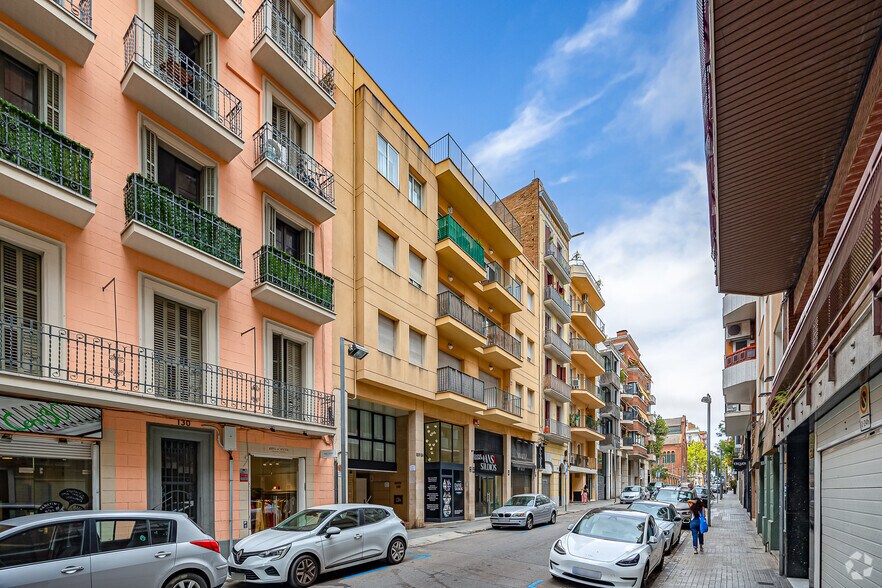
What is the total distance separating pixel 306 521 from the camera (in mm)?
11516

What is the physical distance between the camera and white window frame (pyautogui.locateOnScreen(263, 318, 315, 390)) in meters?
15.1

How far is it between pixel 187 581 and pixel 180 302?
6583 millimetres

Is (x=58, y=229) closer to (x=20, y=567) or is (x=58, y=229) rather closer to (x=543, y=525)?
(x=20, y=567)

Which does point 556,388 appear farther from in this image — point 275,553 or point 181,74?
point 181,74

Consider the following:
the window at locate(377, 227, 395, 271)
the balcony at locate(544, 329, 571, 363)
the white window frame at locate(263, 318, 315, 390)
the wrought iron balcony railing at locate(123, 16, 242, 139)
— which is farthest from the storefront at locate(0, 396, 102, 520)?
the balcony at locate(544, 329, 571, 363)

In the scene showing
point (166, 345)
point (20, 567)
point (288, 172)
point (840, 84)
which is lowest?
point (20, 567)

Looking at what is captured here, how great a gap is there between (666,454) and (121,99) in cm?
12866

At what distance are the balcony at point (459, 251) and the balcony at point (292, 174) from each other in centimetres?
718

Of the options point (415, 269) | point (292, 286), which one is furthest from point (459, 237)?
point (292, 286)

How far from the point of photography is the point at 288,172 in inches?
627

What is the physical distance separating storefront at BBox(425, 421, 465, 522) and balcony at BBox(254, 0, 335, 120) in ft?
44.1

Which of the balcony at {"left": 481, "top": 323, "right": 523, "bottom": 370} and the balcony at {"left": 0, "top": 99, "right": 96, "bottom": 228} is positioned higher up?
the balcony at {"left": 0, "top": 99, "right": 96, "bottom": 228}

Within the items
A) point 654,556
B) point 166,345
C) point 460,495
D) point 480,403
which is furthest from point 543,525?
point 166,345

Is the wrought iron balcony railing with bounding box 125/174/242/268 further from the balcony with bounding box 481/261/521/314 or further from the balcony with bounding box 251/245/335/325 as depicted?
the balcony with bounding box 481/261/521/314
